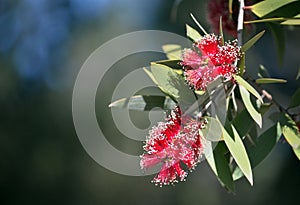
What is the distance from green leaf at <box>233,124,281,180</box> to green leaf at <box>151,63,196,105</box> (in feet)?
0.48

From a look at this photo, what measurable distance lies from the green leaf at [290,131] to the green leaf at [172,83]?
0.41ft

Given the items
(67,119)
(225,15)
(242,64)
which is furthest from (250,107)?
(67,119)

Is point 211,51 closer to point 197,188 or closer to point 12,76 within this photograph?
point 12,76

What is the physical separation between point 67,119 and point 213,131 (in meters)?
2.53

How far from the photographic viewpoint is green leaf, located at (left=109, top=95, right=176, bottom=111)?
549 millimetres

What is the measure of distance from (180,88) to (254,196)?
95.4 inches

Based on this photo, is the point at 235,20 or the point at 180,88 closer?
the point at 180,88

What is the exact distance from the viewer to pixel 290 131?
0.53 meters

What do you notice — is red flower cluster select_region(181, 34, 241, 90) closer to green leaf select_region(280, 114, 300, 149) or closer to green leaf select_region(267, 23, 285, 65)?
green leaf select_region(280, 114, 300, 149)

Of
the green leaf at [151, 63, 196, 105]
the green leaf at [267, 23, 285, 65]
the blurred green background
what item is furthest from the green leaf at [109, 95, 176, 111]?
the blurred green background

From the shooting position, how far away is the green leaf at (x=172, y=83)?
0.48m

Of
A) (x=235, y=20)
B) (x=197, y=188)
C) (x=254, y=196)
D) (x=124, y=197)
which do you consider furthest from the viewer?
(x=124, y=197)

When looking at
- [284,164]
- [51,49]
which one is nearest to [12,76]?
[51,49]

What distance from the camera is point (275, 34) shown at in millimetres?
693
